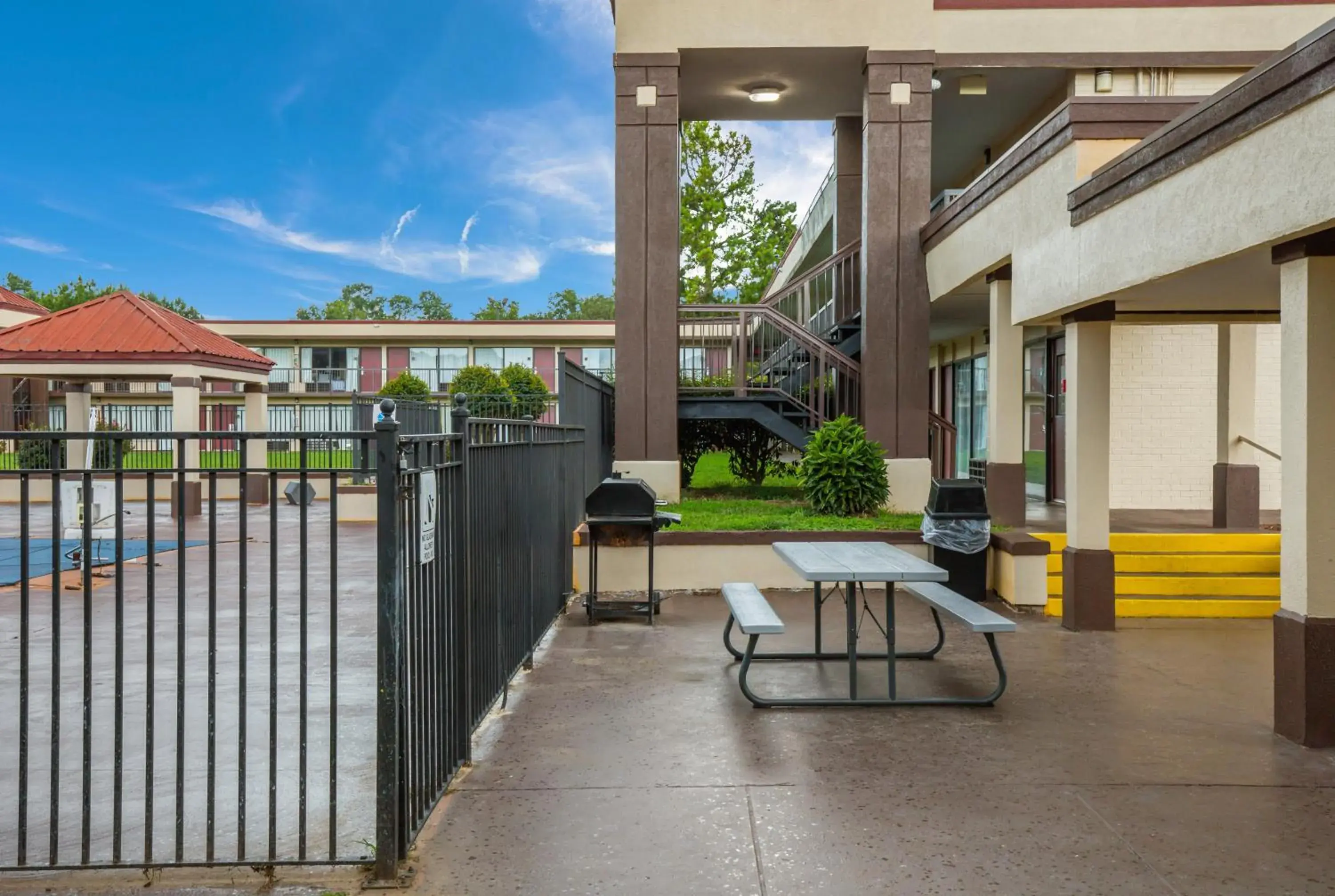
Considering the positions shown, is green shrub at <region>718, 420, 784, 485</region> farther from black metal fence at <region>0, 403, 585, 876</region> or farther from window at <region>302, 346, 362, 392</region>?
window at <region>302, 346, 362, 392</region>

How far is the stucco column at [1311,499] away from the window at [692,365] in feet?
29.6

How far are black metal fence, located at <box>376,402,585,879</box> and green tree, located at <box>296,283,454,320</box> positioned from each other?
83.9m

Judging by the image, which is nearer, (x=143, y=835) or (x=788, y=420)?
(x=143, y=835)

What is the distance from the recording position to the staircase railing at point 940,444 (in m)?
14.9

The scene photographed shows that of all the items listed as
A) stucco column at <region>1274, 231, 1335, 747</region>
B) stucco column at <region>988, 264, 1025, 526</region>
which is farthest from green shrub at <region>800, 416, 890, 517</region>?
stucco column at <region>1274, 231, 1335, 747</region>

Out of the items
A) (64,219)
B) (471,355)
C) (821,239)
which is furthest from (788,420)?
(64,219)

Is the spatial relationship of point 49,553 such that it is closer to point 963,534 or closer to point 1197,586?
point 963,534

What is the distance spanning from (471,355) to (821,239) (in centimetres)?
2646

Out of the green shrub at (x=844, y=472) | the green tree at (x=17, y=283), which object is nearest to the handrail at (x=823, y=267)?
the green shrub at (x=844, y=472)

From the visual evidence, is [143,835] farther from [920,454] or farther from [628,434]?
[920,454]

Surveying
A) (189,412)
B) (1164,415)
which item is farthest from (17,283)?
(1164,415)

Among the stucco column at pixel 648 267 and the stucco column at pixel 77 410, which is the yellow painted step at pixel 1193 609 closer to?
the stucco column at pixel 648 267

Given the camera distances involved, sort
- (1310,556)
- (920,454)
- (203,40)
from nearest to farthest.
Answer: (1310,556), (920,454), (203,40)

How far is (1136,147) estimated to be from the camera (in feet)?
24.1
